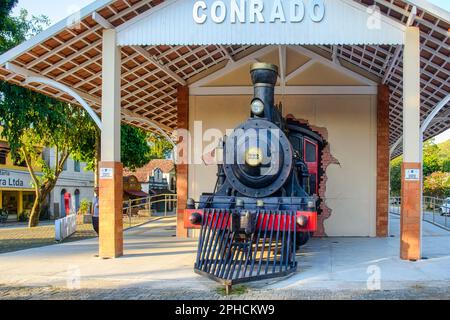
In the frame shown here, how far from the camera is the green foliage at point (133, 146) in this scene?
1077 inches

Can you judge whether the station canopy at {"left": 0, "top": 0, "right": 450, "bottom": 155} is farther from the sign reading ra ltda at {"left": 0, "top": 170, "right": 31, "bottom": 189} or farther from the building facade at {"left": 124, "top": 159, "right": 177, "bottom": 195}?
the building facade at {"left": 124, "top": 159, "right": 177, "bottom": 195}

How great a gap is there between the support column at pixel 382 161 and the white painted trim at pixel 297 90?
0.35m

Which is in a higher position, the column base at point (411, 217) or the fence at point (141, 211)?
the column base at point (411, 217)

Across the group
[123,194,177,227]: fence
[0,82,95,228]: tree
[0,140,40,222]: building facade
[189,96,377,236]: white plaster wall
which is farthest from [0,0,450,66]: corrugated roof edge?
[0,140,40,222]: building facade

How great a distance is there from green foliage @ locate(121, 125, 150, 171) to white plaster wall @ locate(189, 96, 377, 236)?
15450 millimetres

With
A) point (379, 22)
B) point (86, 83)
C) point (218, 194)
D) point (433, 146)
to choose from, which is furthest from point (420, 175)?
point (433, 146)

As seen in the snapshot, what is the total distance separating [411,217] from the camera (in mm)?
9227

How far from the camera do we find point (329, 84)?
1354 cm

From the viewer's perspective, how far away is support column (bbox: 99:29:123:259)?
9.69 metres

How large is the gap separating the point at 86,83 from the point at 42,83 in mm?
1427

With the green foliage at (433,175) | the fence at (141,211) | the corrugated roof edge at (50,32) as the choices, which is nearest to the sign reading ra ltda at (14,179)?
the fence at (141,211)

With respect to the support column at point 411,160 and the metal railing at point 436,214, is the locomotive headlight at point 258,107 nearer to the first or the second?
the support column at point 411,160

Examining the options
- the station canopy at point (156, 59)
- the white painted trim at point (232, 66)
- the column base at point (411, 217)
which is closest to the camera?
the column base at point (411, 217)
